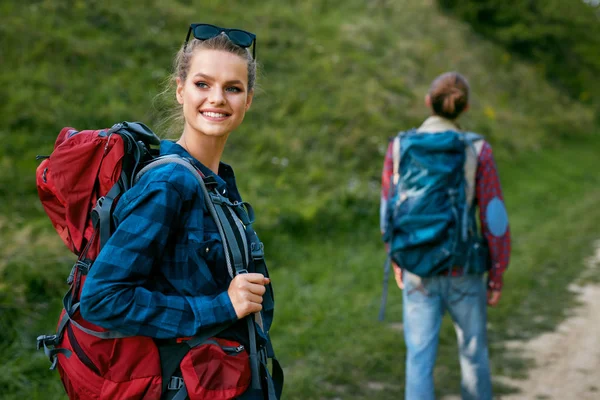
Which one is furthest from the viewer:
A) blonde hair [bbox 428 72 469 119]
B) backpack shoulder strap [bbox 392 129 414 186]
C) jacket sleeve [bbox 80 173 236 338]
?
backpack shoulder strap [bbox 392 129 414 186]

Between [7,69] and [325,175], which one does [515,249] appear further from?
[7,69]

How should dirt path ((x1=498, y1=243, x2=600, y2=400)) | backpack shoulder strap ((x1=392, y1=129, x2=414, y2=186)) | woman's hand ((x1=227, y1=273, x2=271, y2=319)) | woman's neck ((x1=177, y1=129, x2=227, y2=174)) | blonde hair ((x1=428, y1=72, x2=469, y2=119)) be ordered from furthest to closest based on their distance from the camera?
dirt path ((x1=498, y1=243, x2=600, y2=400)) < backpack shoulder strap ((x1=392, y1=129, x2=414, y2=186)) < blonde hair ((x1=428, y1=72, x2=469, y2=119)) < woman's neck ((x1=177, y1=129, x2=227, y2=174)) < woman's hand ((x1=227, y1=273, x2=271, y2=319))

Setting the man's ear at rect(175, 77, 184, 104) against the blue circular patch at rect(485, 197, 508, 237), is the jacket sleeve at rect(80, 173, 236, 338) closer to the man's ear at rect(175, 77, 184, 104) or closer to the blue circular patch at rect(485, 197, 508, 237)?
the man's ear at rect(175, 77, 184, 104)

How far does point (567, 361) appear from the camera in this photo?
17.6 feet

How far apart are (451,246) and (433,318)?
1.38 feet

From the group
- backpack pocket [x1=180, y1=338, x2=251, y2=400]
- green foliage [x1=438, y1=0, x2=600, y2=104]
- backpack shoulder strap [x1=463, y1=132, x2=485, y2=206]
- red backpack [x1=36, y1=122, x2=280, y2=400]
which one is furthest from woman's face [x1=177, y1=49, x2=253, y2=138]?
green foliage [x1=438, y1=0, x2=600, y2=104]

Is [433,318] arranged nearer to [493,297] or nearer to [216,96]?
[493,297]

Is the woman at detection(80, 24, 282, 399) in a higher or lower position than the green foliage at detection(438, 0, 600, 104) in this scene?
lower

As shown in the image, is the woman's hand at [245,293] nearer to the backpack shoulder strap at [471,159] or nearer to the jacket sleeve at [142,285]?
the jacket sleeve at [142,285]

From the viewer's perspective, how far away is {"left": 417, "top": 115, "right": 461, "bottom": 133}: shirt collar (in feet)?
12.1

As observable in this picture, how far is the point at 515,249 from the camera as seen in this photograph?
895 centimetres

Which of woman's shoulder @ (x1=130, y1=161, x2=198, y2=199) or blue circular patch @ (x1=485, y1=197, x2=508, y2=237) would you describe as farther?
blue circular patch @ (x1=485, y1=197, x2=508, y2=237)

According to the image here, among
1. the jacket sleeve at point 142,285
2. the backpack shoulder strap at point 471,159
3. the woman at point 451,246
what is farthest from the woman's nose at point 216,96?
the backpack shoulder strap at point 471,159

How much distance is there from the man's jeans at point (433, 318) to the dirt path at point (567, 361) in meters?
1.39
